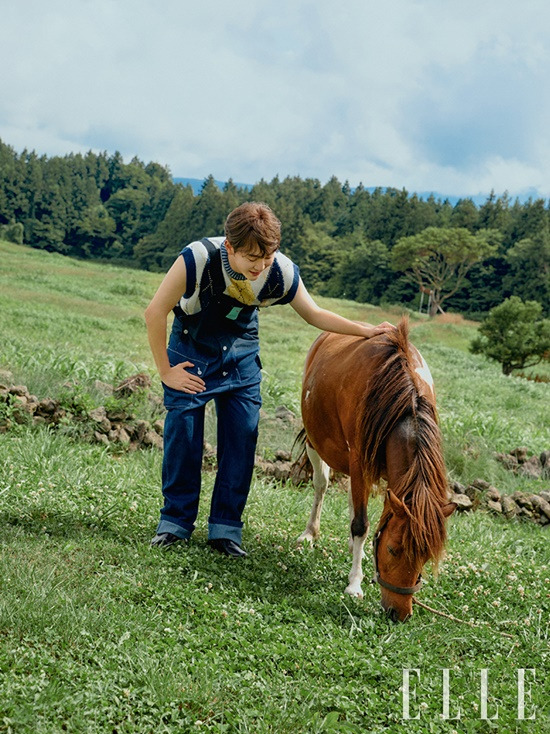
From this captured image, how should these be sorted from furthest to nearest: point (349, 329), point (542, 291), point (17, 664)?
point (542, 291) < point (349, 329) < point (17, 664)

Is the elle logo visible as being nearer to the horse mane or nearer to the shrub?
the horse mane

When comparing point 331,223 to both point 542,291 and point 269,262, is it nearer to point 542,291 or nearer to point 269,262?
point 542,291

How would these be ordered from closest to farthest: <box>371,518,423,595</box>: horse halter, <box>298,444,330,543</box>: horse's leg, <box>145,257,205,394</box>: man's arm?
1. <box>371,518,423,595</box>: horse halter
2. <box>145,257,205,394</box>: man's arm
3. <box>298,444,330,543</box>: horse's leg

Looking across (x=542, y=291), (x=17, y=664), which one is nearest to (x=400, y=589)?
(x=17, y=664)

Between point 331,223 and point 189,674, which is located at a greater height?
point 331,223

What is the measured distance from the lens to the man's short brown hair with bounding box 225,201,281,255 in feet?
12.5

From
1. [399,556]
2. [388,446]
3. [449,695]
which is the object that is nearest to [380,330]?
[388,446]

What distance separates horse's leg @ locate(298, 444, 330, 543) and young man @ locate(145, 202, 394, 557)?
706 millimetres

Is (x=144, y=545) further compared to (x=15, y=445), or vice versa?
(x=15, y=445)

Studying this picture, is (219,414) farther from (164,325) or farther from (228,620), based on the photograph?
(228,620)

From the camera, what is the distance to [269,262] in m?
4.08

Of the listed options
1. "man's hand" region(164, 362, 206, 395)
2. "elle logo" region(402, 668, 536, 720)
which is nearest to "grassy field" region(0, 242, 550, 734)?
"elle logo" region(402, 668, 536, 720)

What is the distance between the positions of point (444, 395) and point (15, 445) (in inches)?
452

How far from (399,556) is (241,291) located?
5.90 feet
